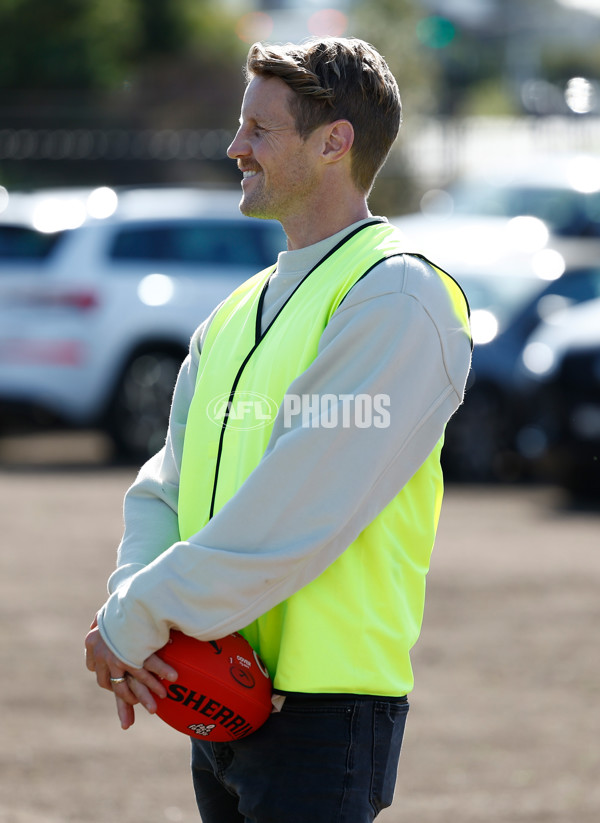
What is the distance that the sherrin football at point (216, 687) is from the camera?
8.39 ft

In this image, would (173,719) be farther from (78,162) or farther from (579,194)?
(78,162)

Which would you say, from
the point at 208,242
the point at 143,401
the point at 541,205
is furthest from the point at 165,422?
the point at 541,205

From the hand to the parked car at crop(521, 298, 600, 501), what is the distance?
25.8ft

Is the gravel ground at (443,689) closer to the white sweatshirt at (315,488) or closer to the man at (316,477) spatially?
the man at (316,477)

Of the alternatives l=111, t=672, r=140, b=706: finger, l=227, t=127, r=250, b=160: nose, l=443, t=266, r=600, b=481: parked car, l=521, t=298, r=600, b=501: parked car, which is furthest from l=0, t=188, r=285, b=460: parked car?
l=111, t=672, r=140, b=706: finger

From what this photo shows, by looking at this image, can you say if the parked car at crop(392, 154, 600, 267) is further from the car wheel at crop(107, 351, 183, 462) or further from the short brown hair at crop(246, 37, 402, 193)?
the short brown hair at crop(246, 37, 402, 193)

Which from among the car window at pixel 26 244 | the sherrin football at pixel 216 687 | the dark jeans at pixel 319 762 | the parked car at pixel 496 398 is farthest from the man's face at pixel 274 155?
the car window at pixel 26 244

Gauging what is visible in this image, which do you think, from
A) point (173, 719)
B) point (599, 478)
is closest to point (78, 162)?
point (599, 478)

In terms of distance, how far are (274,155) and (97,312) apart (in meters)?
8.88

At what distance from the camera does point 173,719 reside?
263 cm

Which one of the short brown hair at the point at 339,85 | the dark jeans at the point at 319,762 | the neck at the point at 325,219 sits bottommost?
the dark jeans at the point at 319,762

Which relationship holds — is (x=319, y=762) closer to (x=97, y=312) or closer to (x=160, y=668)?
(x=160, y=668)

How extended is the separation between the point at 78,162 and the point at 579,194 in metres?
9.71

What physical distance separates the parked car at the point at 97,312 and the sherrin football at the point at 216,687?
8.96 m
